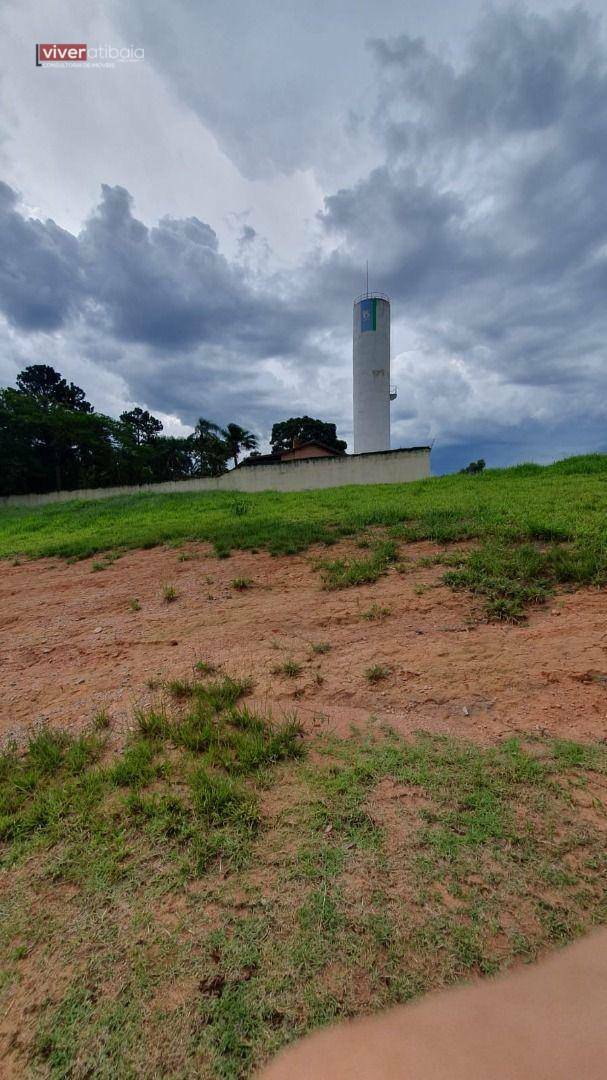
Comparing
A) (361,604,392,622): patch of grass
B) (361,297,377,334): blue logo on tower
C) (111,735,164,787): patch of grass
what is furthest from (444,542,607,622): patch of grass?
(361,297,377,334): blue logo on tower

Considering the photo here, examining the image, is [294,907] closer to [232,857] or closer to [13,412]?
[232,857]

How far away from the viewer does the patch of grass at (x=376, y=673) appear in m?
2.80

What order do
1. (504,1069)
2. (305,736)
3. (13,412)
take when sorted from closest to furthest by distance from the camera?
(504,1069) < (305,736) < (13,412)

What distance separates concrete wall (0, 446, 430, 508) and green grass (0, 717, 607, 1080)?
1375 centimetres

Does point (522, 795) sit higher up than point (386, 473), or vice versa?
point (386, 473)

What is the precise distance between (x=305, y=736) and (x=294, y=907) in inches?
34.2

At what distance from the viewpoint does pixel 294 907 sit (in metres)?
1.45

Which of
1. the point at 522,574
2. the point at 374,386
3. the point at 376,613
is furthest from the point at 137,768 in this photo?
the point at 374,386

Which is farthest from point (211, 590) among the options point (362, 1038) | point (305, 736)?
point (362, 1038)

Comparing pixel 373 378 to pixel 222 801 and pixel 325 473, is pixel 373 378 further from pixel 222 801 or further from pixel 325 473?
pixel 222 801

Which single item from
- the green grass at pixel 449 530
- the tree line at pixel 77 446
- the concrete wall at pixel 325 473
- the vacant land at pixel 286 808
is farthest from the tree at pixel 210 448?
the vacant land at pixel 286 808

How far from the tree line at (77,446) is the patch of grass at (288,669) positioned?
1115 inches

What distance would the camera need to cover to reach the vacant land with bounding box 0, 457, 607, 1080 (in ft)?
4.07

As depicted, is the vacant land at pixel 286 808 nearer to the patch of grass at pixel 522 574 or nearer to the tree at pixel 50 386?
the patch of grass at pixel 522 574
